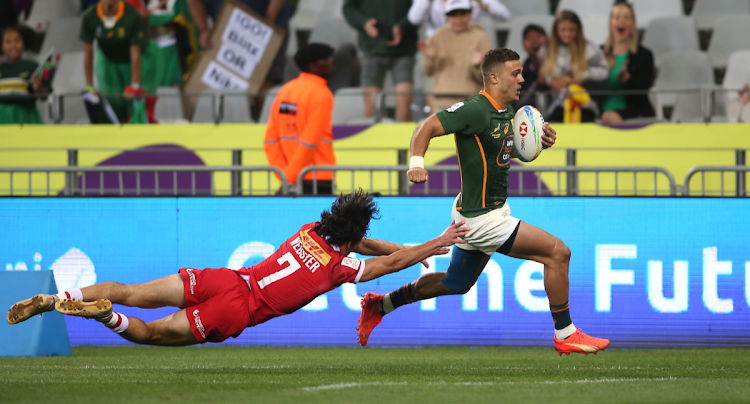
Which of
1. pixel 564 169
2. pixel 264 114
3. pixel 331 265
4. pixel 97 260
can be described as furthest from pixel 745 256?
pixel 264 114

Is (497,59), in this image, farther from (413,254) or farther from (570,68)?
(570,68)

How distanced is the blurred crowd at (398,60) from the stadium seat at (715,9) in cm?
369

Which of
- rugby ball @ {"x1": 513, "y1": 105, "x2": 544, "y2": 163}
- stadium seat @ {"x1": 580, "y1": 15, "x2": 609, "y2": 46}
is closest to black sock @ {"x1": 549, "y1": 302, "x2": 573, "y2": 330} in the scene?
rugby ball @ {"x1": 513, "y1": 105, "x2": 544, "y2": 163}

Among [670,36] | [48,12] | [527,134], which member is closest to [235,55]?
[48,12]

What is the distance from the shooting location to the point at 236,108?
13977mm

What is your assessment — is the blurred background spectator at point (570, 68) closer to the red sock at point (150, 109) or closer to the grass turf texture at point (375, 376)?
the grass turf texture at point (375, 376)

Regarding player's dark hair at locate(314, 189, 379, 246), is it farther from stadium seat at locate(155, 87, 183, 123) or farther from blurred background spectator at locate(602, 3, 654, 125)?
stadium seat at locate(155, 87, 183, 123)

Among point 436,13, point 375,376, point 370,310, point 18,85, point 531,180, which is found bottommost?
point 375,376

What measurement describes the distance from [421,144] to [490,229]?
87cm

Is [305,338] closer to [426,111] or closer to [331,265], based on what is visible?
[331,265]

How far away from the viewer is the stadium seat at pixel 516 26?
49.1 feet

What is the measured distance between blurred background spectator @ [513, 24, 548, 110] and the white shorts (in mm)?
5490

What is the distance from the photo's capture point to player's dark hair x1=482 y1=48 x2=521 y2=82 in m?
6.80

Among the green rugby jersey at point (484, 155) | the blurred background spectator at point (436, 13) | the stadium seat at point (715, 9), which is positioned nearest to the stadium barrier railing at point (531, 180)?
the green rugby jersey at point (484, 155)
